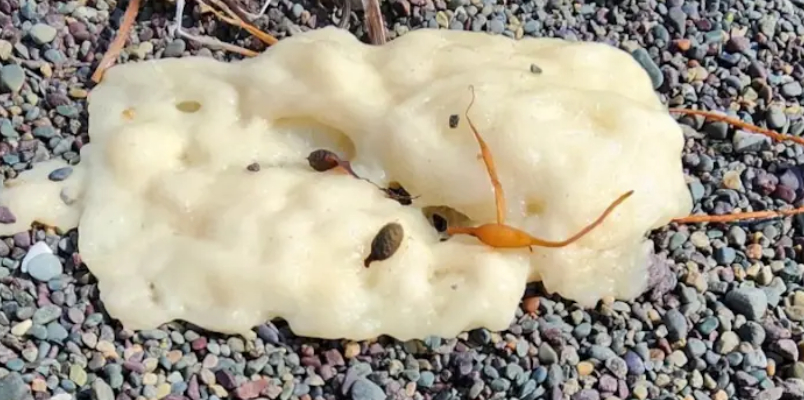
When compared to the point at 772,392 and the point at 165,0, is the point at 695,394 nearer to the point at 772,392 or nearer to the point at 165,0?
the point at 772,392

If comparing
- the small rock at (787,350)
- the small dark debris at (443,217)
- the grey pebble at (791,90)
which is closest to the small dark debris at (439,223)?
the small dark debris at (443,217)

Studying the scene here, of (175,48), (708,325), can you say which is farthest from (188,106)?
(708,325)

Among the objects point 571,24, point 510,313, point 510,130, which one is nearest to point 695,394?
point 510,313

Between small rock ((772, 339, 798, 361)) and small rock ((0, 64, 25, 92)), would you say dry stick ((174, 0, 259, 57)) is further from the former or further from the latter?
small rock ((772, 339, 798, 361))

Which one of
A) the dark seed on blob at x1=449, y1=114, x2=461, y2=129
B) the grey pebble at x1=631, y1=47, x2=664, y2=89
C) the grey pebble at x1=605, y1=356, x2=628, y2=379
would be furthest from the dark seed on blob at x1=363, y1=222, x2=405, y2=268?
the grey pebble at x1=631, y1=47, x2=664, y2=89

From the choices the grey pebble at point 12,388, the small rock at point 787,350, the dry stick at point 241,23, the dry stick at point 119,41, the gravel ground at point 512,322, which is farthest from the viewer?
the dry stick at point 241,23

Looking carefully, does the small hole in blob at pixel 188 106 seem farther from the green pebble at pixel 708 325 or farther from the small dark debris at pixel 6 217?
the green pebble at pixel 708 325
